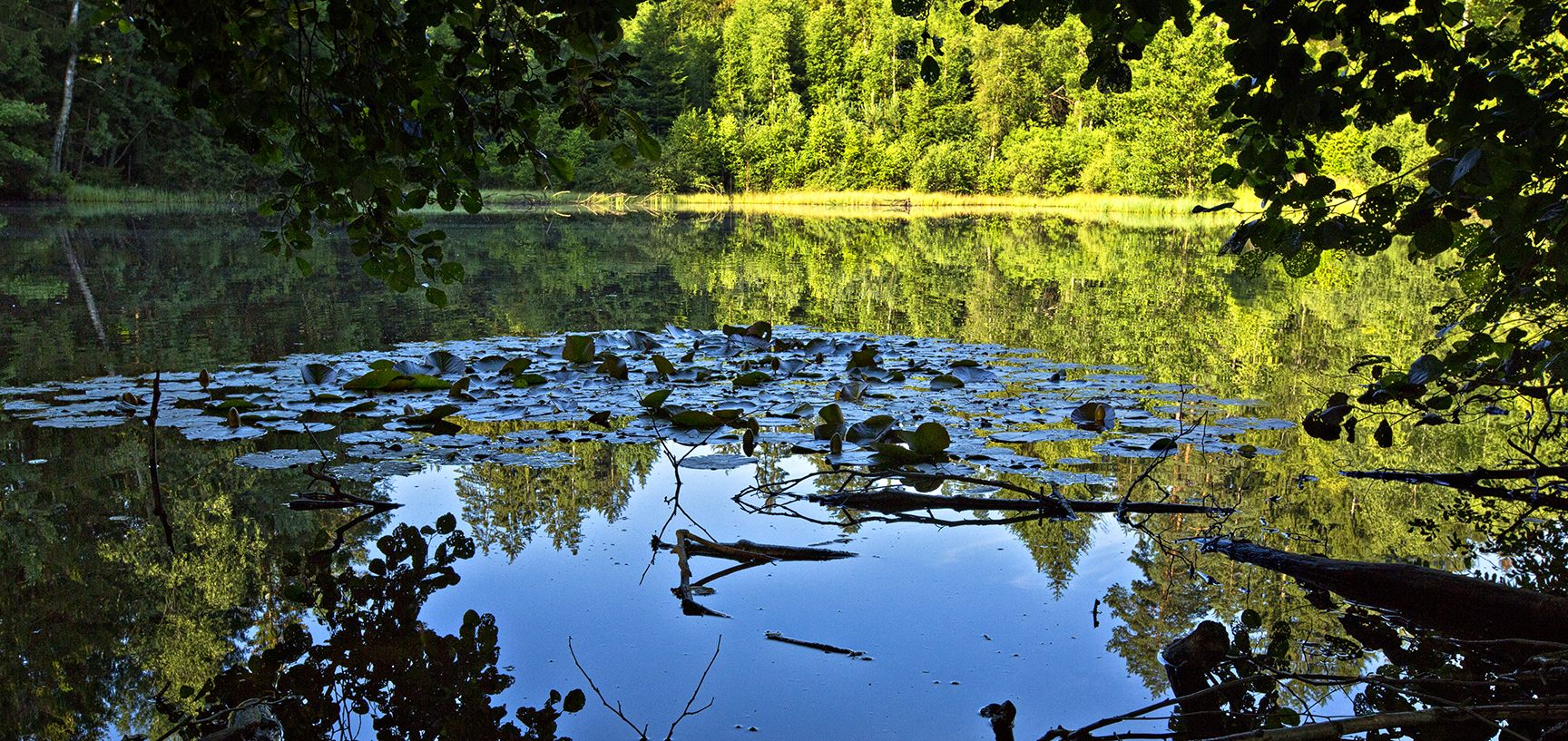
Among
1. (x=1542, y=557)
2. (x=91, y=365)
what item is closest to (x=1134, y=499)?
(x=1542, y=557)

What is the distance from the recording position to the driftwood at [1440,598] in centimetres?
221

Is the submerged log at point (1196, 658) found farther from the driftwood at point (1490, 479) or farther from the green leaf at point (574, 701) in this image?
the driftwood at point (1490, 479)

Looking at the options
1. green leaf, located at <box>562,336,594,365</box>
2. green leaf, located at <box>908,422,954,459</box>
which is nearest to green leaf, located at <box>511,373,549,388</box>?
green leaf, located at <box>562,336,594,365</box>

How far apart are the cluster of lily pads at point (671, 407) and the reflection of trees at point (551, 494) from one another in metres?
0.14

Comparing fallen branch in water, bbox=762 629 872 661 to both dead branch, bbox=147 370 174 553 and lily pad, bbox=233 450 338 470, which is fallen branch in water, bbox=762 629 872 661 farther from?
lily pad, bbox=233 450 338 470

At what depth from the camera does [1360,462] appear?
4156 mm

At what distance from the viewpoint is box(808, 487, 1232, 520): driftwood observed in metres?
3.26

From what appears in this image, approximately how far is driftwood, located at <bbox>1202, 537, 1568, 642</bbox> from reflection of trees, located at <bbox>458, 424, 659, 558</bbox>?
2117 millimetres

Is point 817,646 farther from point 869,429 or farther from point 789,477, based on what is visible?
point 869,429

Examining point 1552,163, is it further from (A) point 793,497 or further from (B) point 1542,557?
(A) point 793,497

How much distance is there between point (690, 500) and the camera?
3.67m

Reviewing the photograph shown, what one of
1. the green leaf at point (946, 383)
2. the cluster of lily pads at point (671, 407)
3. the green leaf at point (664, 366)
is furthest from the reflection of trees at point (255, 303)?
the green leaf at point (946, 383)

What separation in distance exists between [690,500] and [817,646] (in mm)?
1377

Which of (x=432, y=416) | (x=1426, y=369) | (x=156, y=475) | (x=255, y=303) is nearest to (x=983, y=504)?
(x=1426, y=369)
